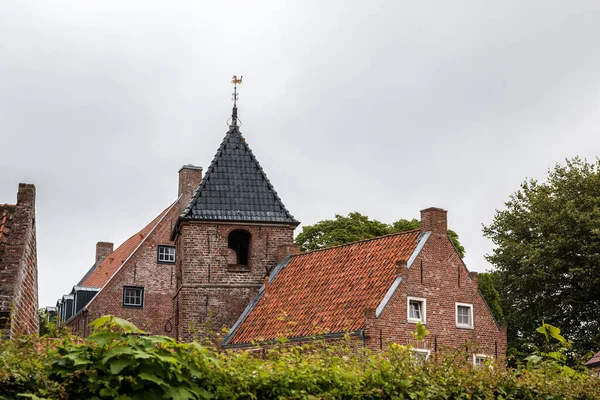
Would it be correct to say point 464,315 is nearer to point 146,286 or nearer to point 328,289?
point 328,289

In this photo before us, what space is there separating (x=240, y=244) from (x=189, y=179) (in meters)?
16.2

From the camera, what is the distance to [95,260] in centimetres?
6259

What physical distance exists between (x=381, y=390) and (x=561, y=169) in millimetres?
42065

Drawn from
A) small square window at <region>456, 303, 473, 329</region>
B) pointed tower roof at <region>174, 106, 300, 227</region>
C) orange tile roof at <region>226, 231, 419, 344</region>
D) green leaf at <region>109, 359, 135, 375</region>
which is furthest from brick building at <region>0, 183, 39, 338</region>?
pointed tower roof at <region>174, 106, 300, 227</region>

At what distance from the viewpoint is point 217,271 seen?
1401 inches

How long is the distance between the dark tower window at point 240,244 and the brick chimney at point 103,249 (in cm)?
2570

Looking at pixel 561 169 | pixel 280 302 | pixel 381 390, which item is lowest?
pixel 381 390

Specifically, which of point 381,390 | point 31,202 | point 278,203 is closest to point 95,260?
point 278,203

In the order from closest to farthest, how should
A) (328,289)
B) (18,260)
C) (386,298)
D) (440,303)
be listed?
1. (18,260)
2. (386,298)
3. (440,303)
4. (328,289)

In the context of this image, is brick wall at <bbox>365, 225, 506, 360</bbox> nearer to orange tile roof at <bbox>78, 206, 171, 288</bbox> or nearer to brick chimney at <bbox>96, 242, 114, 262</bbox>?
orange tile roof at <bbox>78, 206, 171, 288</bbox>

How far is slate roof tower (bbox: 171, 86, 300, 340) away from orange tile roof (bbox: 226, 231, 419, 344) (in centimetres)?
84

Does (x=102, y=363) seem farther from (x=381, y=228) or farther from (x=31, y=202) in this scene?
(x=381, y=228)

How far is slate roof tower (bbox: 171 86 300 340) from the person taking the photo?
1390 inches

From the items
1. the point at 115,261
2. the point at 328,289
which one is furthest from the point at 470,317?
the point at 115,261
